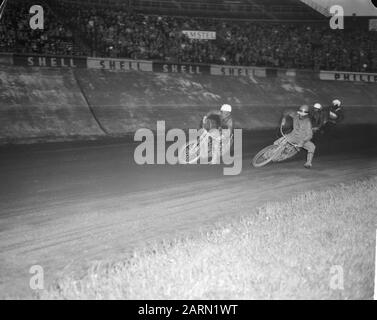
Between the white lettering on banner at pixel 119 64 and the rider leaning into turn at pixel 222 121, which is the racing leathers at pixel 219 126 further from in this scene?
the white lettering on banner at pixel 119 64

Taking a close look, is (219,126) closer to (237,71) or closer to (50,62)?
(50,62)

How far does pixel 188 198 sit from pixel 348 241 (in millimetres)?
3331

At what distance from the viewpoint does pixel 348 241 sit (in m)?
6.21

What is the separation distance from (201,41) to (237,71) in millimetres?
3719

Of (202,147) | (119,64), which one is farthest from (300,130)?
(119,64)

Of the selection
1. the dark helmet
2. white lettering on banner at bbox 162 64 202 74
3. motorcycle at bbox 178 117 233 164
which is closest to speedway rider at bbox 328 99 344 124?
the dark helmet

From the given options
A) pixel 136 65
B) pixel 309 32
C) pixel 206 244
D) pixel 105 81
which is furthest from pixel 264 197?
pixel 309 32

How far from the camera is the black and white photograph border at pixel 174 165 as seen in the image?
16.6ft

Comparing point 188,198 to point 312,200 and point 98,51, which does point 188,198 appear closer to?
point 312,200

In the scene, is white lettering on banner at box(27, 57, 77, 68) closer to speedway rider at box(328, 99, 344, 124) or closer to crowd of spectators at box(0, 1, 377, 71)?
crowd of spectators at box(0, 1, 377, 71)

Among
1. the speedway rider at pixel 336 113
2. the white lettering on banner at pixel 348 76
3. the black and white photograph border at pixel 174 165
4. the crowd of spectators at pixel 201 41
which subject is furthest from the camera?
the white lettering on banner at pixel 348 76

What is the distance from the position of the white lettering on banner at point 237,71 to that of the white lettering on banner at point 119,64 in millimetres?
4355

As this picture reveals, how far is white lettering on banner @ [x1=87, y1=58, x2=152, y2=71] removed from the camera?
19.4 metres

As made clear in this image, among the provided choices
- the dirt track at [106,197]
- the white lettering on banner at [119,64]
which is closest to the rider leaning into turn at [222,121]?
the dirt track at [106,197]
